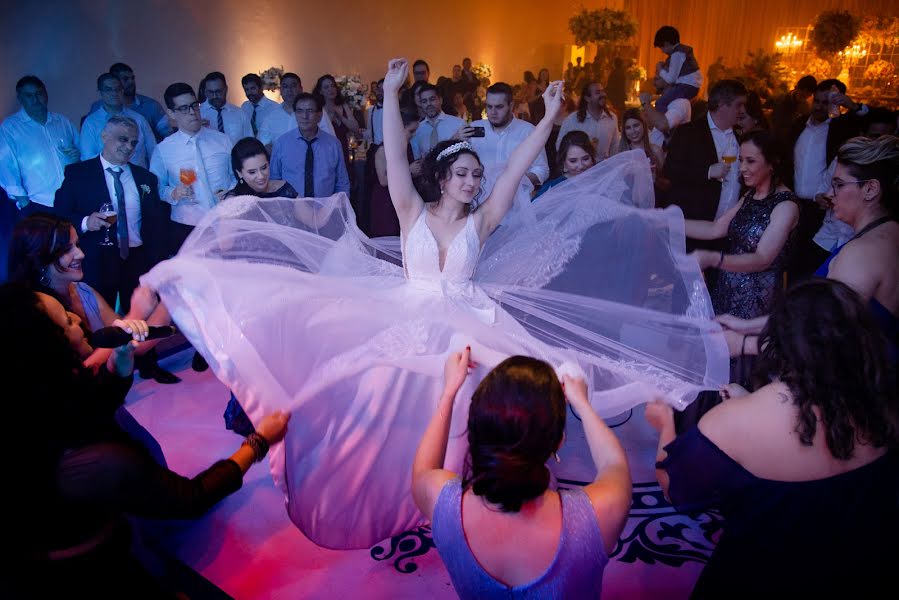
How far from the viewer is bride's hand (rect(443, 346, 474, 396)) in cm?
149

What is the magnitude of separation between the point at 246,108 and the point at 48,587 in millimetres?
5859

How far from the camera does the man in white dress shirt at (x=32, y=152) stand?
4586mm

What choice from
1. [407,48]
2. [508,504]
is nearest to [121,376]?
[508,504]

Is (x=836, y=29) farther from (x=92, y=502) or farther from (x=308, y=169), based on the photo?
(x=92, y=502)

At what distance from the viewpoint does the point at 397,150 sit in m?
2.51

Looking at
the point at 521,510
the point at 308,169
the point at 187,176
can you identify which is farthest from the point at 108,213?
the point at 521,510

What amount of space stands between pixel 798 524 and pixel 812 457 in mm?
167

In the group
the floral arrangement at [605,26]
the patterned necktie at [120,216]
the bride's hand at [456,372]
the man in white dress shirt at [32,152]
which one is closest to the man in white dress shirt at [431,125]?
the patterned necktie at [120,216]

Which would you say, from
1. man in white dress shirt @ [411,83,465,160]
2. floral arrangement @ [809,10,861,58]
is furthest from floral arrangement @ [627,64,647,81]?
man in white dress shirt @ [411,83,465,160]

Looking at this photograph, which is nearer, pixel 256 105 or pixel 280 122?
pixel 280 122

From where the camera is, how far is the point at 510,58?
12727 millimetres

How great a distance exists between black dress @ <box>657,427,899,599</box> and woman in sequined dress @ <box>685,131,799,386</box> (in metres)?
1.22

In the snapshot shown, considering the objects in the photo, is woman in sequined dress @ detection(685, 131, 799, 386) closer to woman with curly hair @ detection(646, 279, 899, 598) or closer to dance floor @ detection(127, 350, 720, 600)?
dance floor @ detection(127, 350, 720, 600)

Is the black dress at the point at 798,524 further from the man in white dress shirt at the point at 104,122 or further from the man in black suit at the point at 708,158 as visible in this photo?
the man in white dress shirt at the point at 104,122
